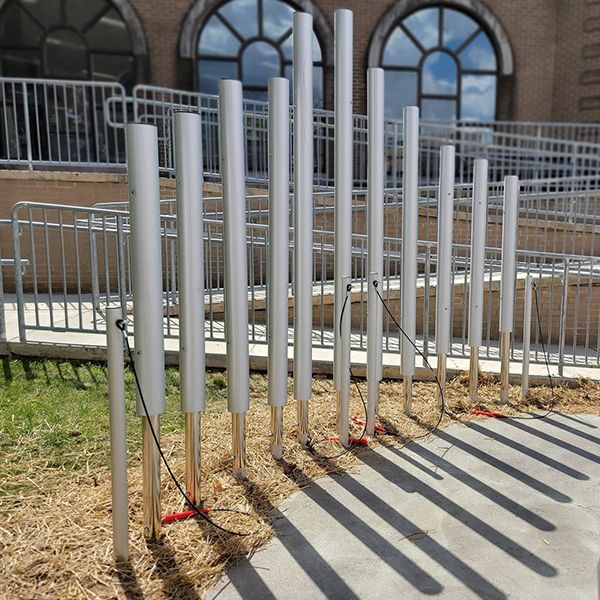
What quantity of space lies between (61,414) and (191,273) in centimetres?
200

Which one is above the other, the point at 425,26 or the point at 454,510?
the point at 425,26

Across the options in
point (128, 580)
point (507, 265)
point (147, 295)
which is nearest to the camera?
point (128, 580)

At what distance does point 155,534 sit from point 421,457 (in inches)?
66.7

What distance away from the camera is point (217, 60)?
12883 mm

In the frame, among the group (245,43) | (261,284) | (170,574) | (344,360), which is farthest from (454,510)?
(245,43)

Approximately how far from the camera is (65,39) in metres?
12.2

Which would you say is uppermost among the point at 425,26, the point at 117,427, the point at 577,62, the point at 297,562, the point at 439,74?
the point at 425,26

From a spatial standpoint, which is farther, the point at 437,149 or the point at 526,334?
the point at 437,149

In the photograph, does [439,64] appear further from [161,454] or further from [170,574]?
[170,574]

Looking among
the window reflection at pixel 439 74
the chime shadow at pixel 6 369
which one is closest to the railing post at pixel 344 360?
the chime shadow at pixel 6 369

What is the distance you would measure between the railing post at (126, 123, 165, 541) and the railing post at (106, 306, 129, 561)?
0.13 metres

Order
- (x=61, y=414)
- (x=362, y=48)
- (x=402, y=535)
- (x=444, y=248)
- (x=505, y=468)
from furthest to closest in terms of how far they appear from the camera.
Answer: (x=362, y=48), (x=444, y=248), (x=61, y=414), (x=505, y=468), (x=402, y=535)

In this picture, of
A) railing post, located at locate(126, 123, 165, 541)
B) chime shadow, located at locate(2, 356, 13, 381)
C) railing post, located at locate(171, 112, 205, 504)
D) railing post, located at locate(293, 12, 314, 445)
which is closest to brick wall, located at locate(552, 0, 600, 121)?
railing post, located at locate(293, 12, 314, 445)

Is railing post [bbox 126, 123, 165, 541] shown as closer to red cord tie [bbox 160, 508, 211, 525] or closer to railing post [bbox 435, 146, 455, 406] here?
red cord tie [bbox 160, 508, 211, 525]
